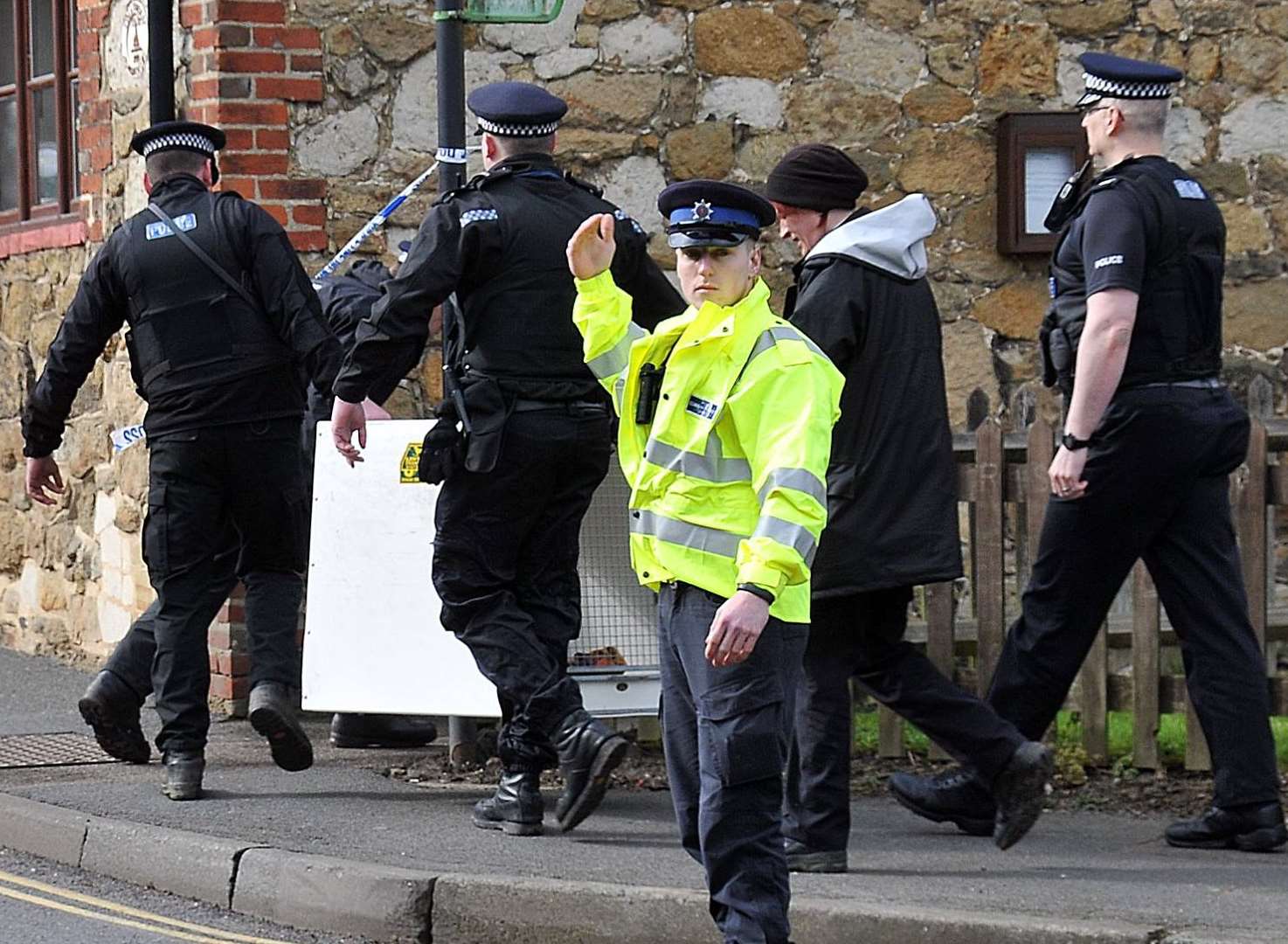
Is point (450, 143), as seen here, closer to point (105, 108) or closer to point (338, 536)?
point (338, 536)

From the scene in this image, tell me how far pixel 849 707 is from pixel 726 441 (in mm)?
1442

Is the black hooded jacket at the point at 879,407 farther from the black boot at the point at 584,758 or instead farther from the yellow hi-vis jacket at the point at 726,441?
the yellow hi-vis jacket at the point at 726,441

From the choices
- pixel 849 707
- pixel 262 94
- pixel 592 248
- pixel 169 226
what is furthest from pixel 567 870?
pixel 262 94

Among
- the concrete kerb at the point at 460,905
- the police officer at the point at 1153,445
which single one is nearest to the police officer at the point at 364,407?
the concrete kerb at the point at 460,905

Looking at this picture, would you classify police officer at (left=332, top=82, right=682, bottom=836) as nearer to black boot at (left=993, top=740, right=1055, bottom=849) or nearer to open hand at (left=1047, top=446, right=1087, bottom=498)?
black boot at (left=993, top=740, right=1055, bottom=849)

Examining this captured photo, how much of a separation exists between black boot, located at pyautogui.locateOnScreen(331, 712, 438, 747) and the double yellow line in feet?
A: 5.89

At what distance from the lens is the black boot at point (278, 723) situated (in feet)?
22.7

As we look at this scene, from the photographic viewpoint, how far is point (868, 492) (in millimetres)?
5840

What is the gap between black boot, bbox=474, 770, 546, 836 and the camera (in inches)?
250

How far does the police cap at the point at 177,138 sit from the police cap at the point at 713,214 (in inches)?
107

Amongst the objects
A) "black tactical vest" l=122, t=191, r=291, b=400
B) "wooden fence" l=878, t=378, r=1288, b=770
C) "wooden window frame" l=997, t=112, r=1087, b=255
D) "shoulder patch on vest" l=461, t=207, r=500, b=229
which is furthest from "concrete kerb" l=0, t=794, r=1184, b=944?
"wooden window frame" l=997, t=112, r=1087, b=255

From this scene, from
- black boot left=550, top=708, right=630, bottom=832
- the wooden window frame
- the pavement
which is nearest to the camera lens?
the pavement

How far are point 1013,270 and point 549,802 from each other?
132 inches

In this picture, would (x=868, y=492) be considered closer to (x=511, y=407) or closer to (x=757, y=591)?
(x=511, y=407)
